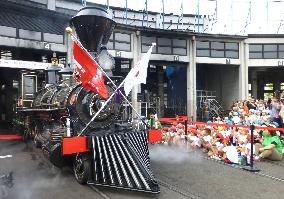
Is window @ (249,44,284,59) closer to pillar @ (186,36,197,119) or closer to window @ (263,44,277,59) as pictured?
window @ (263,44,277,59)

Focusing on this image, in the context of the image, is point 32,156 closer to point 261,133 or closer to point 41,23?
point 261,133

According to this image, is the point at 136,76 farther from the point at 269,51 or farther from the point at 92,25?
the point at 269,51

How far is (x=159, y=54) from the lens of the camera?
1989cm

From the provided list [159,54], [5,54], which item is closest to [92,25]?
[5,54]

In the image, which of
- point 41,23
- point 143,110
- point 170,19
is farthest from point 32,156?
point 170,19

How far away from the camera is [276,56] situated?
2228 cm

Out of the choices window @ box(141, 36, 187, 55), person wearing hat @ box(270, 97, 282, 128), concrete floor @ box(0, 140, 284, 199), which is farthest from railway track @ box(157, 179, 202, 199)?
window @ box(141, 36, 187, 55)

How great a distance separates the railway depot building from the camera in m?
15.0

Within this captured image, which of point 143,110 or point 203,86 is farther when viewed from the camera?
point 203,86

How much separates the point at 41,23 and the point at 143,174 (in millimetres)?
12421

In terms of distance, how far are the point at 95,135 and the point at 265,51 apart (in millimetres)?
19255

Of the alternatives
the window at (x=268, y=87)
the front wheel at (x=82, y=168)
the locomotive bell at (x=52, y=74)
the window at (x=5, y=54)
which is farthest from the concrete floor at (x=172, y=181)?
the window at (x=268, y=87)

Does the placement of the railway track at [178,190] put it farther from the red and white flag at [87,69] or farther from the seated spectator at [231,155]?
the seated spectator at [231,155]

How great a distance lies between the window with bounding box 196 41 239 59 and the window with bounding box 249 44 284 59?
3.89ft
